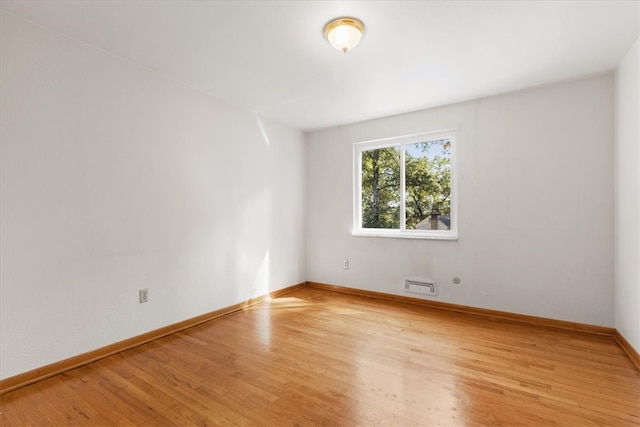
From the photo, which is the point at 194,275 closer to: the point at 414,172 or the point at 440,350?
the point at 440,350

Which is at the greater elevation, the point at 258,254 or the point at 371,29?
the point at 371,29

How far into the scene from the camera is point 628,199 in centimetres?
246

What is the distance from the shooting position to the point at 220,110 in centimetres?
346

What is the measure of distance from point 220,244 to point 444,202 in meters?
2.77

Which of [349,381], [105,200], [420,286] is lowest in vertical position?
[349,381]

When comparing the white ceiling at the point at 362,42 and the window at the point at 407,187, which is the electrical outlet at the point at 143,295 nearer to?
the white ceiling at the point at 362,42

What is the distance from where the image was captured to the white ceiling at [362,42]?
1.95 m

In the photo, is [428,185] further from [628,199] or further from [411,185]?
[628,199]

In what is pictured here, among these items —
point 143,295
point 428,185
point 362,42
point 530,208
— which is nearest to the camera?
point 362,42

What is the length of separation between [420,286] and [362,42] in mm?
2833

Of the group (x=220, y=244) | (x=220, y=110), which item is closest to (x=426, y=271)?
(x=220, y=244)

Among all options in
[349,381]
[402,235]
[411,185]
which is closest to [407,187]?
[411,185]

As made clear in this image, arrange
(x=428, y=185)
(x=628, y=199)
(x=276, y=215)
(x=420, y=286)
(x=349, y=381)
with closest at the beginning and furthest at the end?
(x=349, y=381), (x=628, y=199), (x=420, y=286), (x=428, y=185), (x=276, y=215)

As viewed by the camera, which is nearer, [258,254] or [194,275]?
[194,275]
